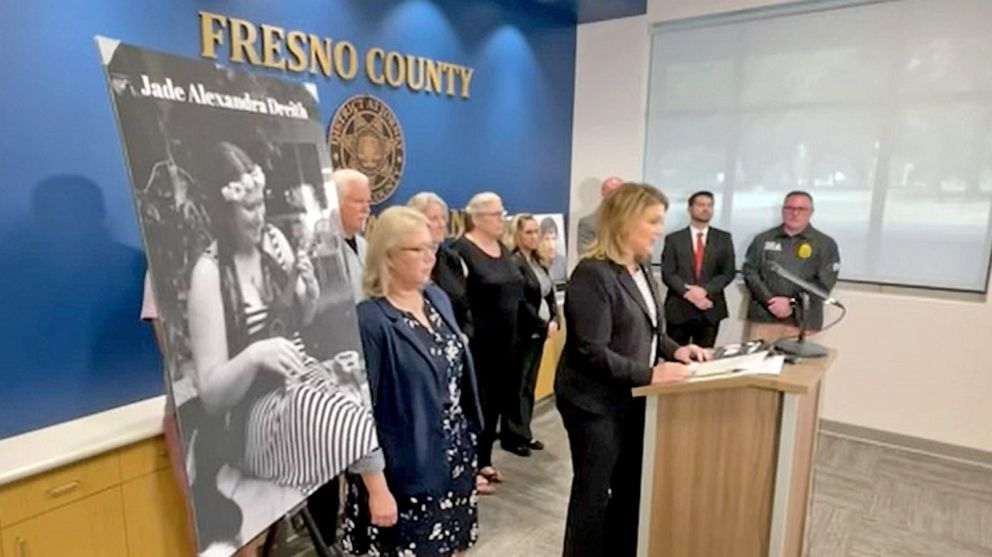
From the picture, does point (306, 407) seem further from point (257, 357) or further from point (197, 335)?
point (197, 335)

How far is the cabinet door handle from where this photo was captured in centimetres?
185

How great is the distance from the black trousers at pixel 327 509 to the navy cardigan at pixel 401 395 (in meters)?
0.99

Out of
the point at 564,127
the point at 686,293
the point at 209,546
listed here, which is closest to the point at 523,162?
the point at 564,127

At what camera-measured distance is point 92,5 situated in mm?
2295

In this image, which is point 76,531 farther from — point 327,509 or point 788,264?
point 788,264

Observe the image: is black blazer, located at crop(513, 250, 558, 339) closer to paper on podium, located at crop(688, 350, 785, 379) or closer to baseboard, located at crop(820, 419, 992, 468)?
paper on podium, located at crop(688, 350, 785, 379)

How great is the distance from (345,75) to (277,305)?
239cm

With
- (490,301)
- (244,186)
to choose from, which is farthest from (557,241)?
(244,186)

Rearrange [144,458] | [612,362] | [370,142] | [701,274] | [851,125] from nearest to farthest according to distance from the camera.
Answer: [612,362] → [144,458] → [370,142] → [851,125] → [701,274]

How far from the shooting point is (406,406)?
1.66m

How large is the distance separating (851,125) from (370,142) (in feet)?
10.6

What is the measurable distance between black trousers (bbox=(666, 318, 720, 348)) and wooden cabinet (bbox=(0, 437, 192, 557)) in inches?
126

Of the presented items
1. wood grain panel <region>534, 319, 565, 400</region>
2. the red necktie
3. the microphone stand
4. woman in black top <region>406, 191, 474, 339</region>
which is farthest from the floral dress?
the red necktie

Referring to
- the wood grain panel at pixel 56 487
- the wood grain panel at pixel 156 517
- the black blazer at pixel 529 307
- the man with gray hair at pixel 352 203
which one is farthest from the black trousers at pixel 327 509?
the black blazer at pixel 529 307
